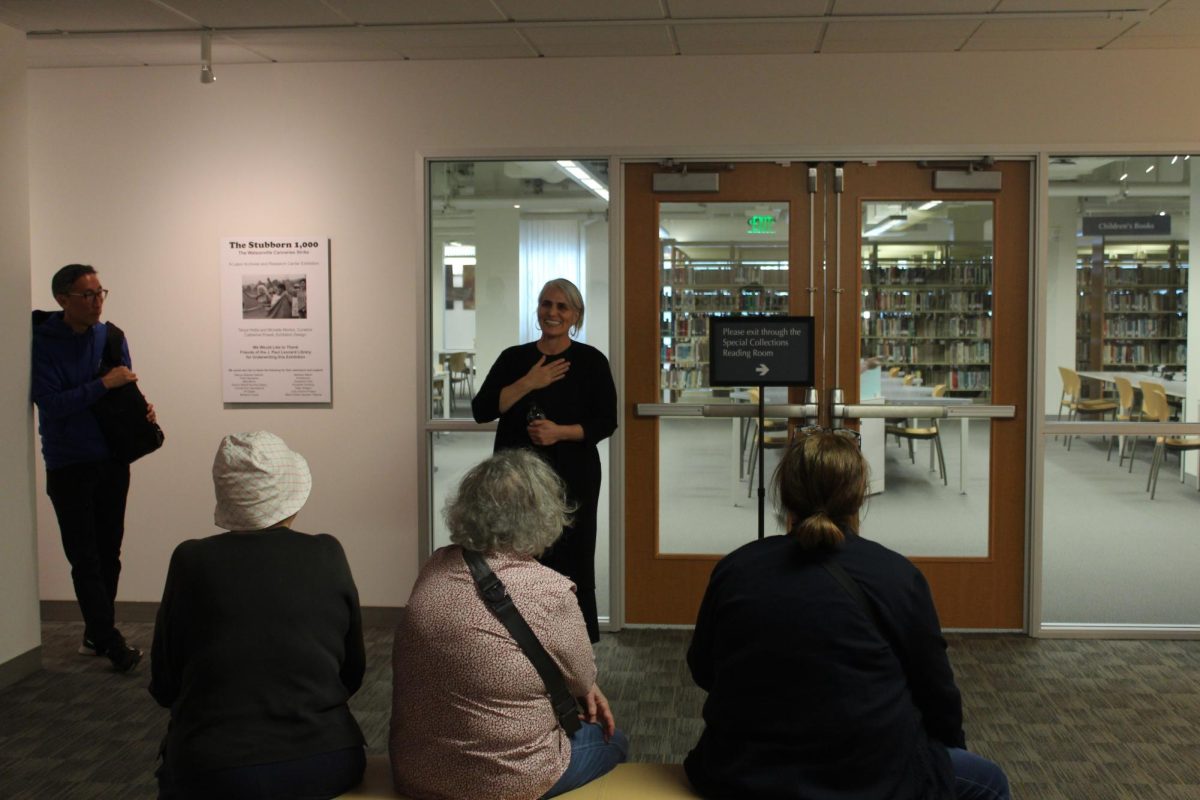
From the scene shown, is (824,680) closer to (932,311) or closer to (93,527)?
(932,311)

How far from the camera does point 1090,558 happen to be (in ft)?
19.5

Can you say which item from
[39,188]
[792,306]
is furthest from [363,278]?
[792,306]

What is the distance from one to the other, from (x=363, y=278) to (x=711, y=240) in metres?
1.72

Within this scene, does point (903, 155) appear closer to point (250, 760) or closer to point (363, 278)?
point (363, 278)

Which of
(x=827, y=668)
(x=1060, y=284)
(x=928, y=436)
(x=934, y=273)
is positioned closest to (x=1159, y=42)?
(x=1060, y=284)

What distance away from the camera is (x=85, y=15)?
445cm

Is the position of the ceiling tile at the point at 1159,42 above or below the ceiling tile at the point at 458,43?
below

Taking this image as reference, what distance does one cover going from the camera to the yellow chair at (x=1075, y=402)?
5.06 m

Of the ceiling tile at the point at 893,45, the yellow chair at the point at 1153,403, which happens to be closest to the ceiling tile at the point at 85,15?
the ceiling tile at the point at 893,45

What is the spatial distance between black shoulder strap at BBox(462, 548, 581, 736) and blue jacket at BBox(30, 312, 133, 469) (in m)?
2.93

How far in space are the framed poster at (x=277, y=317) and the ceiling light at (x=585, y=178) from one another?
1.26 m

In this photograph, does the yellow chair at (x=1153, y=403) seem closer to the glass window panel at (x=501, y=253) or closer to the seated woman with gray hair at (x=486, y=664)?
the glass window panel at (x=501, y=253)

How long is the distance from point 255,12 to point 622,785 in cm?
352

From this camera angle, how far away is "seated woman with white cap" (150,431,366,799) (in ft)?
7.03
